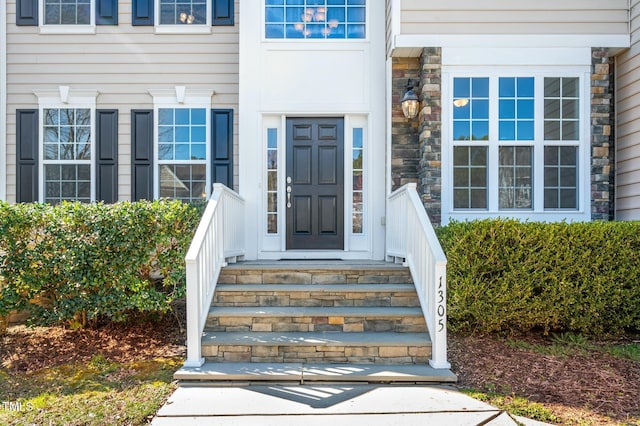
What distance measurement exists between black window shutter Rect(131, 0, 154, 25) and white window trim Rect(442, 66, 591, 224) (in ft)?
13.3

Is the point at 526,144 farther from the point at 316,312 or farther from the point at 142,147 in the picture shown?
the point at 142,147

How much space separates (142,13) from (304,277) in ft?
14.4

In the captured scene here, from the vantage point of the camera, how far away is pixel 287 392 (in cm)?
317

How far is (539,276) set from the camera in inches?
163

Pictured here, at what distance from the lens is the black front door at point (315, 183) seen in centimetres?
571

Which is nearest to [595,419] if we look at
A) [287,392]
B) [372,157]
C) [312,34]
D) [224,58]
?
[287,392]

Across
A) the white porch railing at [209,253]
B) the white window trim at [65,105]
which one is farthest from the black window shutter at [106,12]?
the white porch railing at [209,253]

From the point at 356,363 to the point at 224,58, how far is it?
4440 mm

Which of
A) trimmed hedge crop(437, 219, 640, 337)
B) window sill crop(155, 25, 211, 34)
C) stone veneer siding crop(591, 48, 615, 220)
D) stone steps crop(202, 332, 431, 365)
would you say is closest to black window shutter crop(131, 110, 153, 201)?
window sill crop(155, 25, 211, 34)

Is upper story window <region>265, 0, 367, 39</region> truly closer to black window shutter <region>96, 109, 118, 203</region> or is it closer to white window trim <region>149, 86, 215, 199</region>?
white window trim <region>149, 86, 215, 199</region>

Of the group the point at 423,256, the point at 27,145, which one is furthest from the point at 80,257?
the point at 423,256

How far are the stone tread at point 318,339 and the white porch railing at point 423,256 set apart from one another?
17 centimetres

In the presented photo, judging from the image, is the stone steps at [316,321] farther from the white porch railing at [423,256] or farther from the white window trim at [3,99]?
the white window trim at [3,99]

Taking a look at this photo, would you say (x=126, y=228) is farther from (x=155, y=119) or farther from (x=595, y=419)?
(x=595, y=419)
